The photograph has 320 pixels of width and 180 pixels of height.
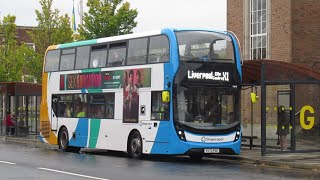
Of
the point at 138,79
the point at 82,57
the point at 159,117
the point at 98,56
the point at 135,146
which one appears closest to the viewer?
the point at 159,117

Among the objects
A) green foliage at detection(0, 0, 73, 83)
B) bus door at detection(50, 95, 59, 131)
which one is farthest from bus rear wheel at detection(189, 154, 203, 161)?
green foliage at detection(0, 0, 73, 83)

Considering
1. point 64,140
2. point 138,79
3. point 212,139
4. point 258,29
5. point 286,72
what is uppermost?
point 258,29

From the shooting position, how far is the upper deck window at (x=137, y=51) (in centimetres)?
2069

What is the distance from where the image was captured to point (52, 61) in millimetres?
26266

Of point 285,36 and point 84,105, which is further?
point 285,36

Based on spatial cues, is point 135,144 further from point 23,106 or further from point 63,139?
point 23,106

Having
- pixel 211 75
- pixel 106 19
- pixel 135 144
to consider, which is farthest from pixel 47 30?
pixel 211 75

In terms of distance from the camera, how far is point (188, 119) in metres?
19.5

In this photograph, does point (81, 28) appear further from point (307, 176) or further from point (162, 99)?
point (307, 176)

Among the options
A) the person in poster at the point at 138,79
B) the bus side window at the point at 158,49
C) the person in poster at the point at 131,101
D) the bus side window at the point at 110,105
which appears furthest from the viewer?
the bus side window at the point at 110,105

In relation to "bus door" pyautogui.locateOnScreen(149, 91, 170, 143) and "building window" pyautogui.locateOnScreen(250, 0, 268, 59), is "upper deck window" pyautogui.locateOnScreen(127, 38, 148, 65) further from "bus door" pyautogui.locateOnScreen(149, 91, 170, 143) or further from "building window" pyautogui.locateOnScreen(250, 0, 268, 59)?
"building window" pyautogui.locateOnScreen(250, 0, 268, 59)

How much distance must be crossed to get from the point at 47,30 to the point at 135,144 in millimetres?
29363

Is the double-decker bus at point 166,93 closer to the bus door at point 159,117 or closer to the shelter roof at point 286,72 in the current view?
the bus door at point 159,117

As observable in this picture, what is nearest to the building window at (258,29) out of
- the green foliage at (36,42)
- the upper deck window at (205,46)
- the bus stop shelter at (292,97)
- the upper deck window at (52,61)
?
the bus stop shelter at (292,97)
